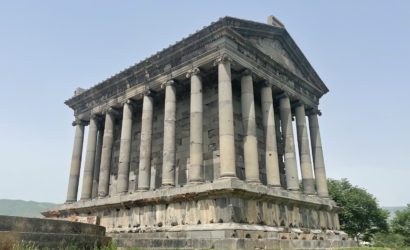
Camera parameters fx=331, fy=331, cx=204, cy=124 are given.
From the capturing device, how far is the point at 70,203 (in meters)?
22.8

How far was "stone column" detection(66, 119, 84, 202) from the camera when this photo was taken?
77.8 ft

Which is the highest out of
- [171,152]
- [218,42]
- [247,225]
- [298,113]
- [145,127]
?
[218,42]

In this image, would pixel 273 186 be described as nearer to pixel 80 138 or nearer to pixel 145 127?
pixel 145 127

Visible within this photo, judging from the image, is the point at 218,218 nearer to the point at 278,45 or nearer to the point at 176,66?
the point at 176,66

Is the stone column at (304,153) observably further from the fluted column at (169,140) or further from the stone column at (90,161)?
the stone column at (90,161)

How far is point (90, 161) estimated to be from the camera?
2344cm

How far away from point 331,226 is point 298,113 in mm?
7522

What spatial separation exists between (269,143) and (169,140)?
5.42 m

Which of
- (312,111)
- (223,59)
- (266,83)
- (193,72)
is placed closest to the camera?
(223,59)

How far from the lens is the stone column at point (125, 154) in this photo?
65.5ft

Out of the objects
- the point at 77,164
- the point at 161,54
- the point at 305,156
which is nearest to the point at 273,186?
the point at 305,156

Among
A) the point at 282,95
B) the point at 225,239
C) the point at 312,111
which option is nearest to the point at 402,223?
the point at 312,111

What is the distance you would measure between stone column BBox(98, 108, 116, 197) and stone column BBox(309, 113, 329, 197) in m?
13.9

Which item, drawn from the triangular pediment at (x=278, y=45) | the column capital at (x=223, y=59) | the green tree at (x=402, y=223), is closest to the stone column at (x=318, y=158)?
the triangular pediment at (x=278, y=45)
